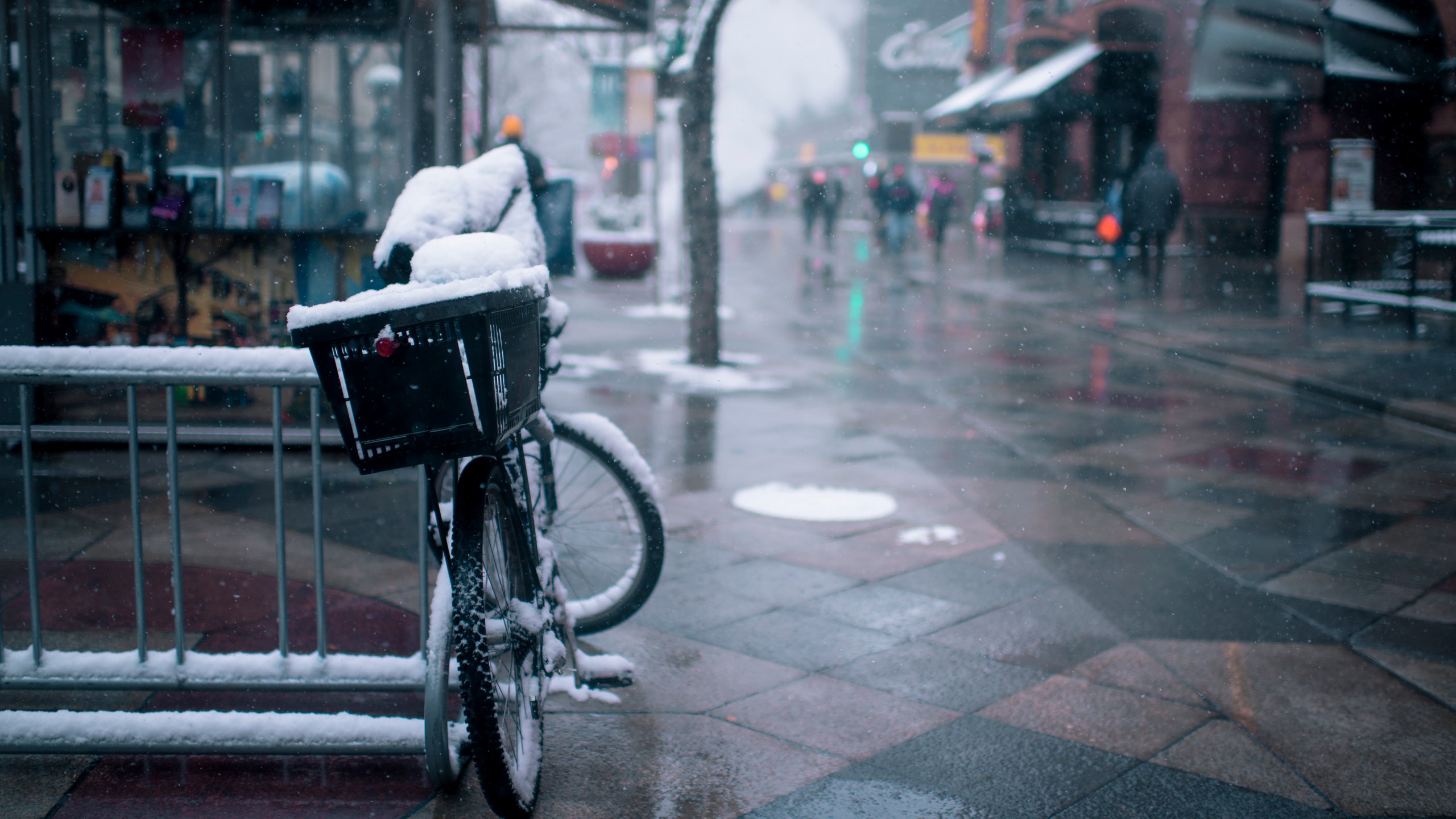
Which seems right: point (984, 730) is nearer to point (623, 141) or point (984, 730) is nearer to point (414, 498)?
point (414, 498)

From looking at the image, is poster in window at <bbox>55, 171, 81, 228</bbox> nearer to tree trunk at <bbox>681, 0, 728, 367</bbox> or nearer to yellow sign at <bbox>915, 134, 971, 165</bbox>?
tree trunk at <bbox>681, 0, 728, 367</bbox>

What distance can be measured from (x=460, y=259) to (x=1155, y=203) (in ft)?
53.1

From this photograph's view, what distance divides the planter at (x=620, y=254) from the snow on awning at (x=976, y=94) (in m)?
10.9

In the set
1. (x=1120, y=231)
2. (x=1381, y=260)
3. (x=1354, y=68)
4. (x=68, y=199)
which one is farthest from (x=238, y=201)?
(x=1354, y=68)

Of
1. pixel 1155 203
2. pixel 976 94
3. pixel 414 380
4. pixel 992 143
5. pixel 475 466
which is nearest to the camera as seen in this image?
pixel 414 380

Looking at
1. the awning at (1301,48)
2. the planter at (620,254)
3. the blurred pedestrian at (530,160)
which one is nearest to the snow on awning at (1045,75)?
the awning at (1301,48)

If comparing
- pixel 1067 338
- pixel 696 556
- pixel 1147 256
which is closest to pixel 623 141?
pixel 1147 256

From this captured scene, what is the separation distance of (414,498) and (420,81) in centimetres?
271

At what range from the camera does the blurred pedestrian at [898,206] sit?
86.3 ft

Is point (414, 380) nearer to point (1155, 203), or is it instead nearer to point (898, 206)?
point (1155, 203)

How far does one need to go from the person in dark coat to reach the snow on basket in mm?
12294

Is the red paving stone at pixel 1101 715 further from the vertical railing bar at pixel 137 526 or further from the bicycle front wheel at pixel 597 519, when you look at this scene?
the vertical railing bar at pixel 137 526

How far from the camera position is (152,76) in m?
7.62

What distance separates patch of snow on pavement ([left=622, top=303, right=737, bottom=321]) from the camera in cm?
1483
